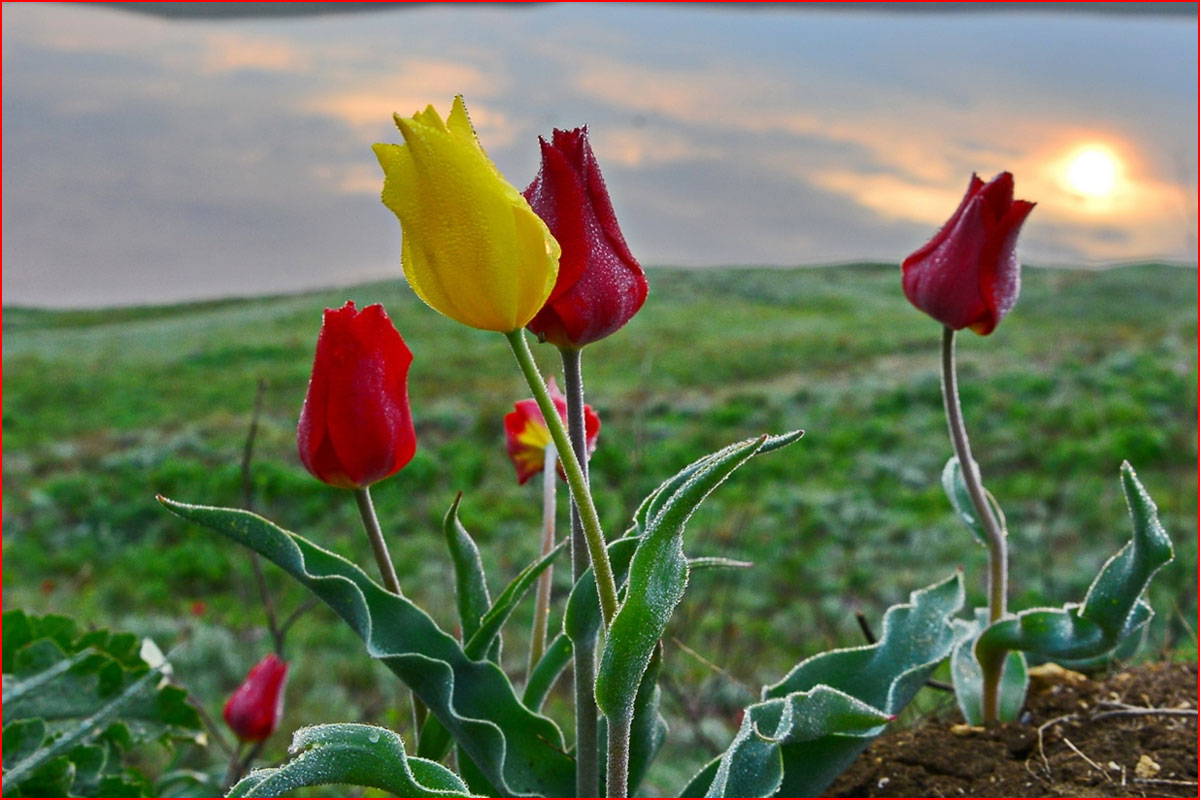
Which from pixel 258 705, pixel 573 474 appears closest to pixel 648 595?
pixel 573 474

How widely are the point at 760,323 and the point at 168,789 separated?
11.6 meters

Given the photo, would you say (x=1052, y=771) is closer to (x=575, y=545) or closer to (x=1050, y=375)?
(x=575, y=545)

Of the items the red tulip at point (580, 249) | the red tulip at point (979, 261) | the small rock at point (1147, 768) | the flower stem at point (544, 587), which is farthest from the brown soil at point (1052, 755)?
the red tulip at point (580, 249)

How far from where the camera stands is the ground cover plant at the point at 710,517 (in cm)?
88

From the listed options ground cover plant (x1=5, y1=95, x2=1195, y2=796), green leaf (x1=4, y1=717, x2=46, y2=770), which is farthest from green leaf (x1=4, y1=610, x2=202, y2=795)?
ground cover plant (x1=5, y1=95, x2=1195, y2=796)

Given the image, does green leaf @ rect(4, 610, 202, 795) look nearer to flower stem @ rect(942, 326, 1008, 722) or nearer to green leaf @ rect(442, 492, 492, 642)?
green leaf @ rect(442, 492, 492, 642)

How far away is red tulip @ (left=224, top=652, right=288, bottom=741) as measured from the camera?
1661mm

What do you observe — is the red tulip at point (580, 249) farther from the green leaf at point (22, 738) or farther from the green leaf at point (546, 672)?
the green leaf at point (22, 738)

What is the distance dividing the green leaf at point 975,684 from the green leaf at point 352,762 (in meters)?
0.75

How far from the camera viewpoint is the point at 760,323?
12938 millimetres

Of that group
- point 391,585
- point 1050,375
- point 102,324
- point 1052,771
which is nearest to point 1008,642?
point 1052,771

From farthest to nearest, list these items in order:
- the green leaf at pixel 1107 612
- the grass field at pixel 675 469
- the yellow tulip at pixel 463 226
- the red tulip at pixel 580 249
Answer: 1. the grass field at pixel 675 469
2. the green leaf at pixel 1107 612
3. the red tulip at pixel 580 249
4. the yellow tulip at pixel 463 226

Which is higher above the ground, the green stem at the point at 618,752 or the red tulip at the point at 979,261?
the red tulip at the point at 979,261

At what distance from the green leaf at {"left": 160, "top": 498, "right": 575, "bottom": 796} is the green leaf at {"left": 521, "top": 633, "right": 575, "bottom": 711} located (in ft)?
0.20
